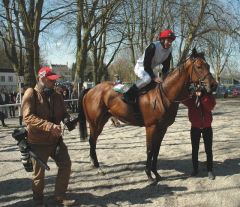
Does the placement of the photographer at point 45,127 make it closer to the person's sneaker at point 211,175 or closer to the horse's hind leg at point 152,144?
the horse's hind leg at point 152,144

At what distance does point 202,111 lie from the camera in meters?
6.29

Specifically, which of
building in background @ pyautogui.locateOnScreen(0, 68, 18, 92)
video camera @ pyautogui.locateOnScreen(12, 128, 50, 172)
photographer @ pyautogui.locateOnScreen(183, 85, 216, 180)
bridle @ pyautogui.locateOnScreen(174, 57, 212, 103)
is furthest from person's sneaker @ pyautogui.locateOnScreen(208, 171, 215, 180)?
building in background @ pyautogui.locateOnScreen(0, 68, 18, 92)

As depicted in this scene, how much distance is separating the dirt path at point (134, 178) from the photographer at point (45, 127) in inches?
19.6

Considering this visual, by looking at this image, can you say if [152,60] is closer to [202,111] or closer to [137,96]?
[137,96]

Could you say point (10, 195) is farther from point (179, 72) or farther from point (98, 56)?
point (98, 56)

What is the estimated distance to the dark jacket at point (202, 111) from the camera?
616 centimetres

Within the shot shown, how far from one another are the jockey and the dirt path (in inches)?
58.8

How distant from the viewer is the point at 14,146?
9805 millimetres

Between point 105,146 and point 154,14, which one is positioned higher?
point 154,14

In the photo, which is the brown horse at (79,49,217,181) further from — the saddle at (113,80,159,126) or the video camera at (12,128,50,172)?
the video camera at (12,128,50,172)

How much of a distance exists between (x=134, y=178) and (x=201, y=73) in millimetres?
2148

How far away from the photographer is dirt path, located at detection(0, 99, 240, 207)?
5.32m

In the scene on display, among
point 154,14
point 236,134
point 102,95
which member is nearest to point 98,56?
point 154,14

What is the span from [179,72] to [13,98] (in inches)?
841
